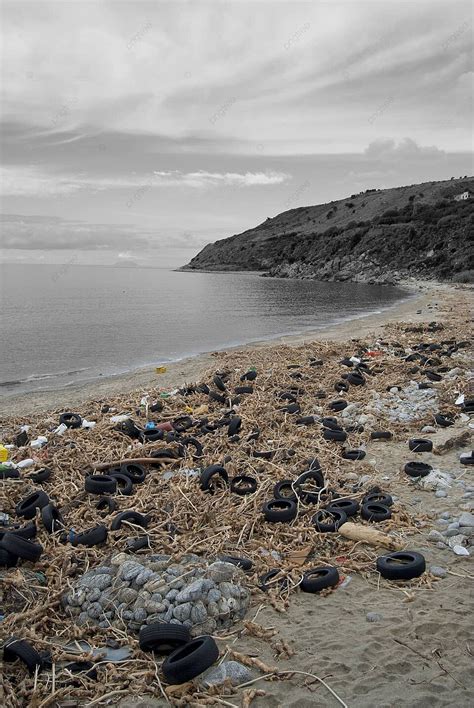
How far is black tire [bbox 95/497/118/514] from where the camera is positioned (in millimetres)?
6520

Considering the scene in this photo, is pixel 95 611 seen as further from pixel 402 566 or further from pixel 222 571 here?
pixel 402 566

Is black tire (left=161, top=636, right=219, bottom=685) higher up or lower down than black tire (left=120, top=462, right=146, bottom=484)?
lower down

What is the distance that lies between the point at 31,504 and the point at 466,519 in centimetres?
544

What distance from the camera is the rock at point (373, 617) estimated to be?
431 cm

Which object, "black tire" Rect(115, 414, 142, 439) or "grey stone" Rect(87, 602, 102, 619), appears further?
"black tire" Rect(115, 414, 142, 439)

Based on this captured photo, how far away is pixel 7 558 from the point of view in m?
5.20

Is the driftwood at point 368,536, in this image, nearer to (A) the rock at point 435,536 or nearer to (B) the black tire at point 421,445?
(A) the rock at point 435,536

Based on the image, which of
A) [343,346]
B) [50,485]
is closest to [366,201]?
[343,346]

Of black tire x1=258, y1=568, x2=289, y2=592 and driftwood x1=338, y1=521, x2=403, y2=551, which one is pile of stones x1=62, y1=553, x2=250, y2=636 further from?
driftwood x1=338, y1=521, x2=403, y2=551

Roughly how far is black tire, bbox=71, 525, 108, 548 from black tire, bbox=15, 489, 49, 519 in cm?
94

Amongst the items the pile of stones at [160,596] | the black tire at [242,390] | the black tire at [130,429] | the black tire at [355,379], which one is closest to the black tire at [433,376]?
the black tire at [355,379]

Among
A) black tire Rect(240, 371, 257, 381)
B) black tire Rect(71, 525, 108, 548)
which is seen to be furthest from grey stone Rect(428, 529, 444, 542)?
black tire Rect(240, 371, 257, 381)

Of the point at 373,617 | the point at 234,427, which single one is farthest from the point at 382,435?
the point at 373,617

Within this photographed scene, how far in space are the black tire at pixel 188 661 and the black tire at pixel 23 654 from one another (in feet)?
3.29
